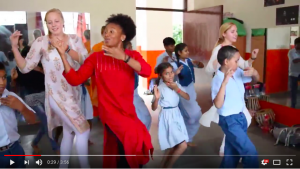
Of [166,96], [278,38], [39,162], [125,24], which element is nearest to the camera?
[125,24]

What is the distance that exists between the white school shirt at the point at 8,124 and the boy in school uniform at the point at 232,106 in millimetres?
1228

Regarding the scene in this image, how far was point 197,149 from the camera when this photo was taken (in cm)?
181

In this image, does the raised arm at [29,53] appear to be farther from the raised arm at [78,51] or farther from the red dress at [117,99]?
the red dress at [117,99]

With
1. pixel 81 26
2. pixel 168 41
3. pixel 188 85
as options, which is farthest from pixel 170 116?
pixel 81 26

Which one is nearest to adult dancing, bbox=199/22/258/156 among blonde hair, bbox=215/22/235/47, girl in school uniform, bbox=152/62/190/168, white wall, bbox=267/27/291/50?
blonde hair, bbox=215/22/235/47

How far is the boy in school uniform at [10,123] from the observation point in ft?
5.26

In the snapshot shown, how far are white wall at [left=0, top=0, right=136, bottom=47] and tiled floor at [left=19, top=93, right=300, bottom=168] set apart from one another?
0.55 meters

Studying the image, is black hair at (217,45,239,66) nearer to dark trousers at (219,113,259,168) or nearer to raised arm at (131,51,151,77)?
dark trousers at (219,113,259,168)

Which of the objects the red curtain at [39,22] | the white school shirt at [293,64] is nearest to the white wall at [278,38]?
the white school shirt at [293,64]

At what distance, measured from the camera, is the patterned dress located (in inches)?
63.3

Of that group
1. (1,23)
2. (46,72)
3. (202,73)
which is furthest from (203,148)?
(1,23)

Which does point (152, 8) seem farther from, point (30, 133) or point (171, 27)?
point (30, 133)

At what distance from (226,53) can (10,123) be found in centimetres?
138

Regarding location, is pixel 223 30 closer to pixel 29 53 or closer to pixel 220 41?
pixel 220 41
